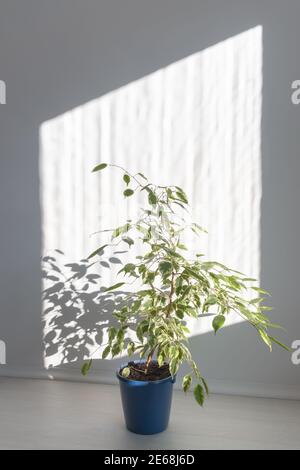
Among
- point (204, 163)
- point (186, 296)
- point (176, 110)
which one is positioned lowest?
point (186, 296)

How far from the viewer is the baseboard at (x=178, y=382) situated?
241 centimetres

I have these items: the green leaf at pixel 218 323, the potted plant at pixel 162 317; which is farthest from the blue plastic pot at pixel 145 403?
the green leaf at pixel 218 323

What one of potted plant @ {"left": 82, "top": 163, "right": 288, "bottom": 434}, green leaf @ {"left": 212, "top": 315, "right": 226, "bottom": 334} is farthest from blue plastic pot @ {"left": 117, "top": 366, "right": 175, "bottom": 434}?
green leaf @ {"left": 212, "top": 315, "right": 226, "bottom": 334}

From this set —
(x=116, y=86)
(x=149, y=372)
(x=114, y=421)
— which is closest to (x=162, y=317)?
(x=149, y=372)

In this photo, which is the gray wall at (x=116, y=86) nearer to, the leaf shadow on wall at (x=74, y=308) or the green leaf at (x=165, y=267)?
the leaf shadow on wall at (x=74, y=308)

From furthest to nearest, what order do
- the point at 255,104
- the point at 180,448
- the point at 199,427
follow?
the point at 255,104 → the point at 199,427 → the point at 180,448

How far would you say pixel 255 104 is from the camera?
230 centimetres

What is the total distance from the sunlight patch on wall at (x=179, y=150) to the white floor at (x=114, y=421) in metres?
0.36

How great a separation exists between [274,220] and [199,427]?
2.79 ft

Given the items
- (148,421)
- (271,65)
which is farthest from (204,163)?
(148,421)

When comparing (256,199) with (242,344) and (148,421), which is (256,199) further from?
(148,421)

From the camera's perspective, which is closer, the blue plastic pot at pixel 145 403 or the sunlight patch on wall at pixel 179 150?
the blue plastic pot at pixel 145 403

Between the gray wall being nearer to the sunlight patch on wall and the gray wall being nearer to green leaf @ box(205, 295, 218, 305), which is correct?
the sunlight patch on wall

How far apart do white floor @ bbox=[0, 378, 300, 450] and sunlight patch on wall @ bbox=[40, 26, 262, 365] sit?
14.2 inches
